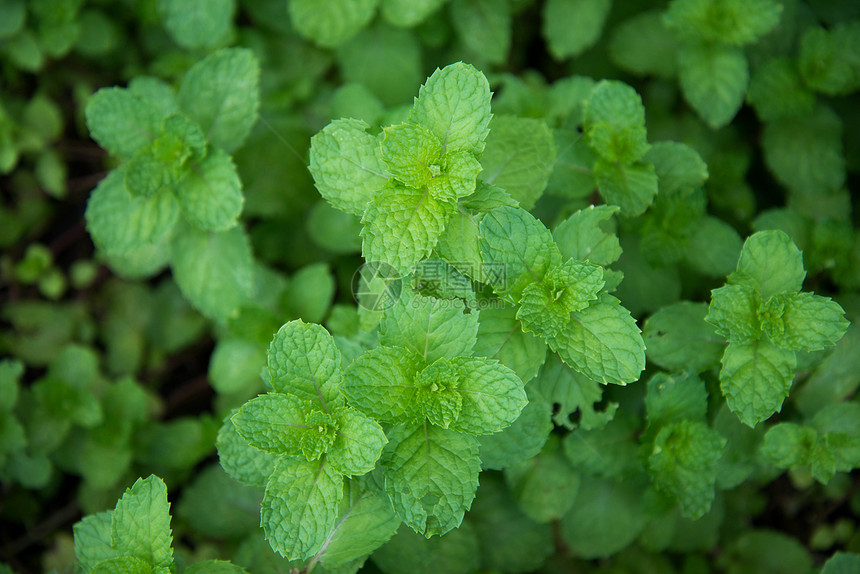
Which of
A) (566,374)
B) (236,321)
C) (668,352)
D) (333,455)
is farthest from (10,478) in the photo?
(668,352)

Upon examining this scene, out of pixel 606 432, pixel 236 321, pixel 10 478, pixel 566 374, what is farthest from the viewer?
pixel 10 478

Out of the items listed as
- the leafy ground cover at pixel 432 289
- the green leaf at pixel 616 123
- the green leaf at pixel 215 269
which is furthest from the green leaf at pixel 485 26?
the green leaf at pixel 215 269

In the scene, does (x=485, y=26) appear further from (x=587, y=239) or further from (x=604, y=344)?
(x=604, y=344)

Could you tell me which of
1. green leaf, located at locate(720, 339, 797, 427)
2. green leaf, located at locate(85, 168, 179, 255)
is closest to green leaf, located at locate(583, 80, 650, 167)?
green leaf, located at locate(720, 339, 797, 427)

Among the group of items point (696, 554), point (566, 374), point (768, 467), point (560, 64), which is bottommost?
point (696, 554)

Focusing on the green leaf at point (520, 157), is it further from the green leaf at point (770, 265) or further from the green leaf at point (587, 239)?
the green leaf at point (770, 265)

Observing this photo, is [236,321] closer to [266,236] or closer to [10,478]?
[266,236]

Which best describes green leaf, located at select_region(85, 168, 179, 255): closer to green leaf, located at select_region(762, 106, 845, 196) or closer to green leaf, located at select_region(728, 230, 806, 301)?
green leaf, located at select_region(728, 230, 806, 301)
